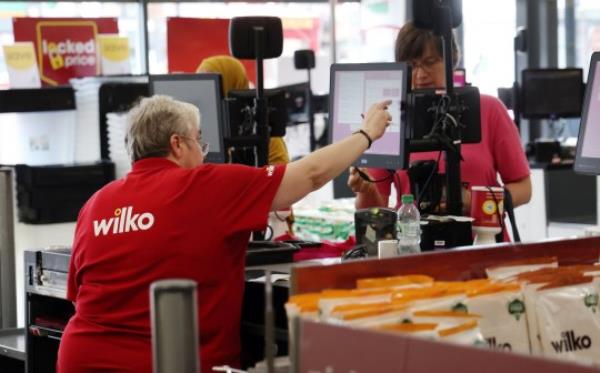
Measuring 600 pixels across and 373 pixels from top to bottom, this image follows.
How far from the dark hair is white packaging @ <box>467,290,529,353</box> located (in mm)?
1789

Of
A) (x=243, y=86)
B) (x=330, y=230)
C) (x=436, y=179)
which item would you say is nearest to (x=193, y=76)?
(x=243, y=86)

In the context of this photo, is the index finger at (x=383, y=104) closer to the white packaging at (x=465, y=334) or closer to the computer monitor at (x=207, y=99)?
the computer monitor at (x=207, y=99)

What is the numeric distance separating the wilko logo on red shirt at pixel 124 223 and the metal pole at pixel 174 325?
45.3 inches

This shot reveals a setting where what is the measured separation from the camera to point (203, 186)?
310cm

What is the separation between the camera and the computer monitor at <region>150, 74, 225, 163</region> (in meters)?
4.46

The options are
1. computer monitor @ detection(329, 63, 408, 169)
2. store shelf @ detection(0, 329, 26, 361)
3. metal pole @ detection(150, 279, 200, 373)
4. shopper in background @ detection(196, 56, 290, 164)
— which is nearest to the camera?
metal pole @ detection(150, 279, 200, 373)

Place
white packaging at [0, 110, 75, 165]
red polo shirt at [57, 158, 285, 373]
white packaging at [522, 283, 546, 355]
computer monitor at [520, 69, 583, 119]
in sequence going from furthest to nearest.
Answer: computer monitor at [520, 69, 583, 119] < white packaging at [0, 110, 75, 165] < red polo shirt at [57, 158, 285, 373] < white packaging at [522, 283, 546, 355]

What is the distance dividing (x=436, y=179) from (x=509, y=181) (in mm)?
354

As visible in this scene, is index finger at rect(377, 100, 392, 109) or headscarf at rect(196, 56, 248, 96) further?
→ headscarf at rect(196, 56, 248, 96)

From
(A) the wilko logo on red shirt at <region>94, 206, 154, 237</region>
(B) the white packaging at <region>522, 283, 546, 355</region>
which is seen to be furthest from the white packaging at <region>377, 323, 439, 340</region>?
(A) the wilko logo on red shirt at <region>94, 206, 154, 237</region>

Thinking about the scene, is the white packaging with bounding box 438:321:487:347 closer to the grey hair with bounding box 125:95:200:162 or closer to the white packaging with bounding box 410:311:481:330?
the white packaging with bounding box 410:311:481:330

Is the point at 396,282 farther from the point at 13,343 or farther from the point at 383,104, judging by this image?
the point at 13,343

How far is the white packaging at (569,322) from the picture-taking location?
237cm

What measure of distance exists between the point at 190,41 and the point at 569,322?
6262 millimetres
